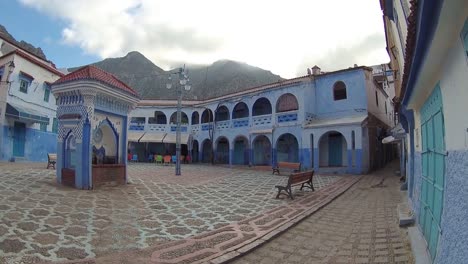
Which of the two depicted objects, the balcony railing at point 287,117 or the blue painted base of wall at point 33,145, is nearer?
the blue painted base of wall at point 33,145

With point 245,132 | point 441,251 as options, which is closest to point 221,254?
point 441,251

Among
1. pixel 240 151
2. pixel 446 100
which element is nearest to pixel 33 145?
pixel 240 151

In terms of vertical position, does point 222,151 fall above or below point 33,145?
below

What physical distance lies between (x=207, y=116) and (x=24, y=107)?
550 inches

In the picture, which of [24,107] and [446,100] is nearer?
[446,100]

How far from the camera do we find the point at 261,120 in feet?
69.7

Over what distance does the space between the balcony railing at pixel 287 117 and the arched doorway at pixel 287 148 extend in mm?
1574

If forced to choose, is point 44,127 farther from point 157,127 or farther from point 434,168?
point 434,168

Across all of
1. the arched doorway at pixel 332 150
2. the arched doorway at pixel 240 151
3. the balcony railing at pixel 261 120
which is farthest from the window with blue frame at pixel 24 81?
the arched doorway at pixel 332 150

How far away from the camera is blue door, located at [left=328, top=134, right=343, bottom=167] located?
1819 cm

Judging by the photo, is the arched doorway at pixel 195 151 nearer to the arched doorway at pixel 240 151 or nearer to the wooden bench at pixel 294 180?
the arched doorway at pixel 240 151

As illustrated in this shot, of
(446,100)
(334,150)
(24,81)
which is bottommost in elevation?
(334,150)

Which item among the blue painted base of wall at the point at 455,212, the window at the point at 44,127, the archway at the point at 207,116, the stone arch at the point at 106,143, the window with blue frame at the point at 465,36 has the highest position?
the archway at the point at 207,116

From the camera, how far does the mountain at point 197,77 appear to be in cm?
5759
